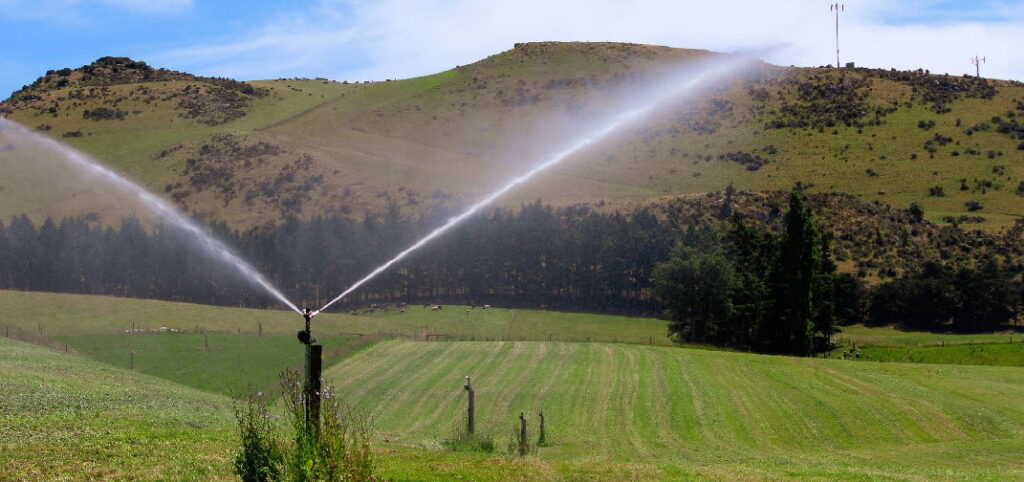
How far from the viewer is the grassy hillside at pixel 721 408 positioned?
29.0 metres

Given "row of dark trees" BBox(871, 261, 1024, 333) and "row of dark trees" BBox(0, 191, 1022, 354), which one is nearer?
"row of dark trees" BBox(871, 261, 1024, 333)

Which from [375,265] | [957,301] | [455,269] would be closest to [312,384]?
[957,301]

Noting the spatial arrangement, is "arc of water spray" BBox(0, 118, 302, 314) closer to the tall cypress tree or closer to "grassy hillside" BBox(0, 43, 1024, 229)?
"grassy hillside" BBox(0, 43, 1024, 229)

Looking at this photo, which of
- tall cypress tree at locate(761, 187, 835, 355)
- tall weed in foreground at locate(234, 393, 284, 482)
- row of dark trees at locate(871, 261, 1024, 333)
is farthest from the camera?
row of dark trees at locate(871, 261, 1024, 333)

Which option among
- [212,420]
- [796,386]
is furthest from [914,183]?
[212,420]

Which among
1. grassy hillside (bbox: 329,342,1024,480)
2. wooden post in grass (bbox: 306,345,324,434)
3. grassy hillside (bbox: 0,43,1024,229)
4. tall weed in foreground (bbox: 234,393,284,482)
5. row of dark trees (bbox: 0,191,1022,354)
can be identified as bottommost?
grassy hillside (bbox: 329,342,1024,480)

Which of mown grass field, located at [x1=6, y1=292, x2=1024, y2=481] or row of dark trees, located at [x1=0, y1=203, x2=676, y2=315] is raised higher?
row of dark trees, located at [x1=0, y1=203, x2=676, y2=315]

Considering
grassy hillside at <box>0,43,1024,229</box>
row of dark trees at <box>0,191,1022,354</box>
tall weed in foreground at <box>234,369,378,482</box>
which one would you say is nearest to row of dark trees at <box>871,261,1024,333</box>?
row of dark trees at <box>0,191,1022,354</box>

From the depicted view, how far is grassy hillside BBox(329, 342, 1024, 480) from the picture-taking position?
2895cm

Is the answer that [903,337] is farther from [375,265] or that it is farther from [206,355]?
[206,355]

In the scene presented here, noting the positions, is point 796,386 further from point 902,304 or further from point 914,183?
point 914,183

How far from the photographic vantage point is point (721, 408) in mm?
42375

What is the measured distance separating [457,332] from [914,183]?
327ft

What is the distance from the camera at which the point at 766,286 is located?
8362 cm
